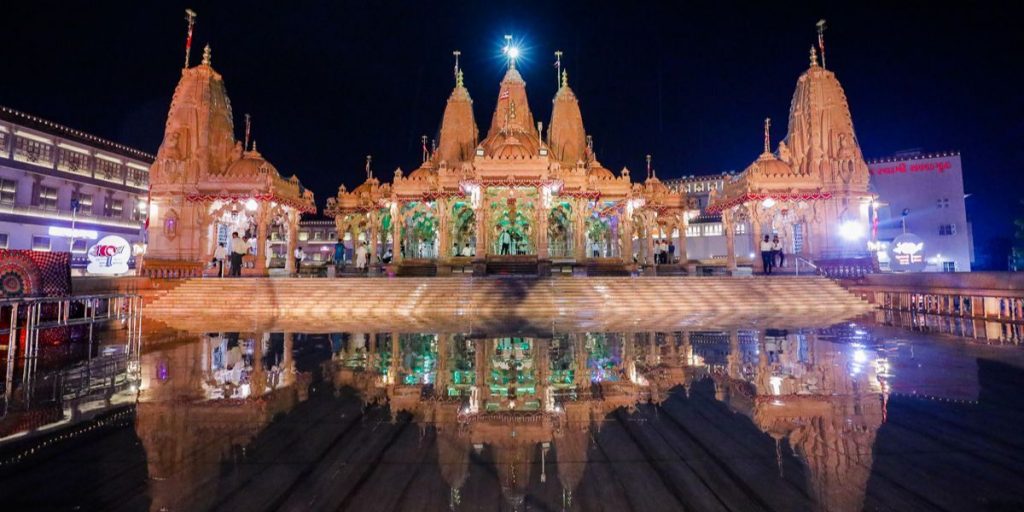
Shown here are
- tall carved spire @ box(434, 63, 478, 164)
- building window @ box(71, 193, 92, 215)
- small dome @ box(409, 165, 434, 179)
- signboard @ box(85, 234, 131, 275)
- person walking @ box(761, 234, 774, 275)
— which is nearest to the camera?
person walking @ box(761, 234, 774, 275)

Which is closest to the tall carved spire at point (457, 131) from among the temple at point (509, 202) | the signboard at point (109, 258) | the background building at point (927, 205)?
the temple at point (509, 202)

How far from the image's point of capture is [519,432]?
391 centimetres

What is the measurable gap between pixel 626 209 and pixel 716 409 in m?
26.2

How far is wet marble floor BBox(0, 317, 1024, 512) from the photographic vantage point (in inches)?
110

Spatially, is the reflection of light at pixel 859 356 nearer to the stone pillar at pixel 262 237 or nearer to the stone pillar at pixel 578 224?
the stone pillar at pixel 578 224

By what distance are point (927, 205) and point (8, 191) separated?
7891cm

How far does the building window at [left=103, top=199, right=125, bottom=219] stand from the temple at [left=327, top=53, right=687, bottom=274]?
24428 mm

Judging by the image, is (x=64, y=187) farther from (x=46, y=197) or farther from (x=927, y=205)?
(x=927, y=205)

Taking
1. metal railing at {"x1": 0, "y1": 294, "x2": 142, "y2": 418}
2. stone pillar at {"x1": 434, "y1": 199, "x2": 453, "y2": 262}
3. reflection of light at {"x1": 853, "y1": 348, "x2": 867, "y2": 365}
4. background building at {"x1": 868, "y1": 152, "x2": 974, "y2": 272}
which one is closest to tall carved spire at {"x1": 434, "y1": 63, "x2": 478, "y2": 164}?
stone pillar at {"x1": 434, "y1": 199, "x2": 453, "y2": 262}

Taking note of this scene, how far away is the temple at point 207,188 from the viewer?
2498cm

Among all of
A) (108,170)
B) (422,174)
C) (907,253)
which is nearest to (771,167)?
(422,174)

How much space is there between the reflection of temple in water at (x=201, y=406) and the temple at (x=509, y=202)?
1556cm

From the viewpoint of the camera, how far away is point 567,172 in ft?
90.9

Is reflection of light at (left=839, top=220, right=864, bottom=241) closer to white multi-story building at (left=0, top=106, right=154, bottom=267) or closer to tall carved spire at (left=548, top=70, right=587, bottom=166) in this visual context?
tall carved spire at (left=548, top=70, right=587, bottom=166)
